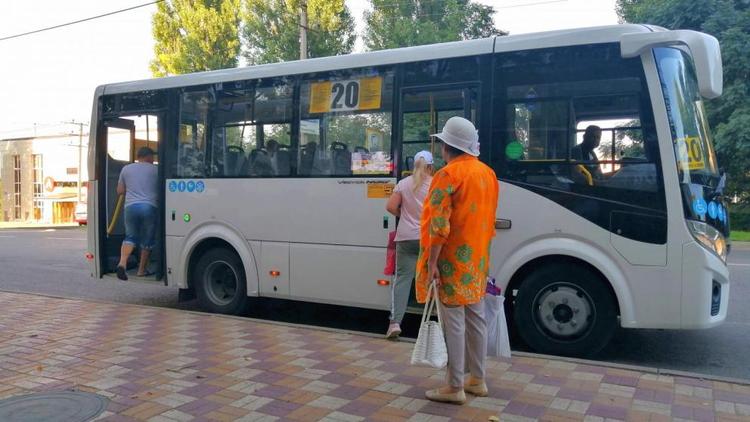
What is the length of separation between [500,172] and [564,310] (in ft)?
4.51

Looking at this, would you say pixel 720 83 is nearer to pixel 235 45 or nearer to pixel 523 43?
pixel 523 43

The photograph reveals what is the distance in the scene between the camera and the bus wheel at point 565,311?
530 cm

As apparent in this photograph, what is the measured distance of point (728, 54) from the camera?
1945 cm

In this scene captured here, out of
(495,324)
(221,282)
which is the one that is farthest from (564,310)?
(221,282)

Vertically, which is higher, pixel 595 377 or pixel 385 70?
pixel 385 70

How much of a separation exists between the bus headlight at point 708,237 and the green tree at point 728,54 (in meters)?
16.5

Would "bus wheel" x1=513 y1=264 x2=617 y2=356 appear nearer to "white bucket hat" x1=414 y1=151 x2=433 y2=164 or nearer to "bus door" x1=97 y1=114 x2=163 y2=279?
"white bucket hat" x1=414 y1=151 x2=433 y2=164

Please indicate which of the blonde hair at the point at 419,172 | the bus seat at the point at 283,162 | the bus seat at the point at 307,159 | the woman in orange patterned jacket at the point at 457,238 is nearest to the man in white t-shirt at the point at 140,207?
the bus seat at the point at 283,162

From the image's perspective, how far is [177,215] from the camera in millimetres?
7711

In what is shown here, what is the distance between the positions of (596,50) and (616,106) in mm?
523

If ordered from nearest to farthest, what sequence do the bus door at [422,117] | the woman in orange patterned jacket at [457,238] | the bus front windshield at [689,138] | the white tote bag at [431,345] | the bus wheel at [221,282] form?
the woman in orange patterned jacket at [457,238]
the white tote bag at [431,345]
the bus front windshield at [689,138]
the bus door at [422,117]
the bus wheel at [221,282]

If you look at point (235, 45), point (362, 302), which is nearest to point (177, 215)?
point (362, 302)

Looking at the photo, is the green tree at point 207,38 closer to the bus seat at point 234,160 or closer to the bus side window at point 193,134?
the bus side window at point 193,134

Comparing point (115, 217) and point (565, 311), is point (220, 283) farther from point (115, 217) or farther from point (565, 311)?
point (565, 311)
